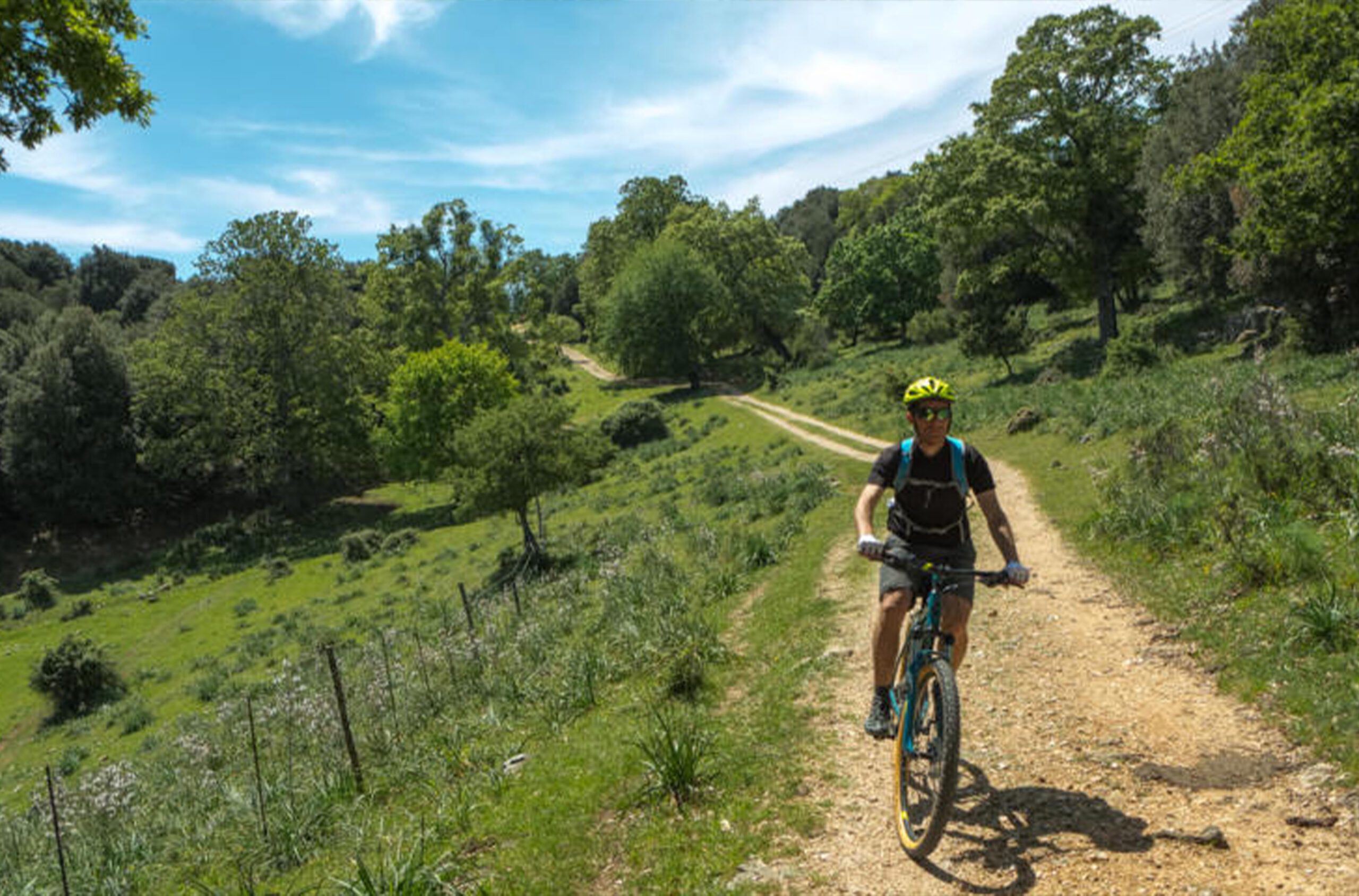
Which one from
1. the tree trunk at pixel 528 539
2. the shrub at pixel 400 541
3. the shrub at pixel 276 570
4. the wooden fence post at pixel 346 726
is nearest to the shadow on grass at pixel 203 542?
the shrub at pixel 276 570

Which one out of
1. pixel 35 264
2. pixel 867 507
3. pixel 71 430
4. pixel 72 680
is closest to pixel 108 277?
pixel 35 264

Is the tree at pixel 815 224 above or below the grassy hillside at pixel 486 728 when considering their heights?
above

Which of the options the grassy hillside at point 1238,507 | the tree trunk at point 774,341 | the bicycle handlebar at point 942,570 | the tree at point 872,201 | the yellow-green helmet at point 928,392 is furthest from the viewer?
the tree at point 872,201

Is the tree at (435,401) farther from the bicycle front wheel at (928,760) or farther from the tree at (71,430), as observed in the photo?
the bicycle front wheel at (928,760)

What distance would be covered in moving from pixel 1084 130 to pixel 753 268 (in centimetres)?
3520

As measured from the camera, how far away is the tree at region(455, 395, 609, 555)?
1057 inches

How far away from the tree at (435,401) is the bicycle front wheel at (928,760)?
41.0m

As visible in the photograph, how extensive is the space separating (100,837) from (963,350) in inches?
1428

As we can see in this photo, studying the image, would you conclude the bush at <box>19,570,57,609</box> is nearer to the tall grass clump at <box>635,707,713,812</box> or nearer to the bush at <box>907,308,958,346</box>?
the tall grass clump at <box>635,707,713,812</box>

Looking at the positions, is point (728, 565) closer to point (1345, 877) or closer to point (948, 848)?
point (948, 848)

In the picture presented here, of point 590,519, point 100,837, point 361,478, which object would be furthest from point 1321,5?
point 361,478

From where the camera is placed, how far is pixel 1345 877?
4297mm

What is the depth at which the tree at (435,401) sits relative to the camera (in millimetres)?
45000

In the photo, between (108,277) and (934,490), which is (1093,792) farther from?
(108,277)
